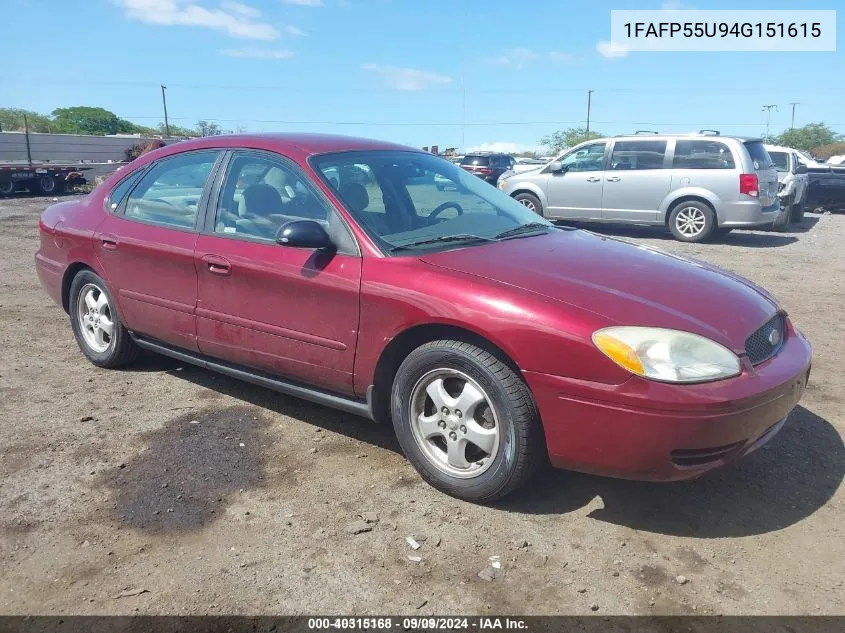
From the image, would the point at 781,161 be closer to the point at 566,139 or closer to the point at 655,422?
the point at 655,422

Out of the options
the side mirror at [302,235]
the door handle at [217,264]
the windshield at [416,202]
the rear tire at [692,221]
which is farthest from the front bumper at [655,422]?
the rear tire at [692,221]

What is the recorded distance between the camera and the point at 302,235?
3.45 meters

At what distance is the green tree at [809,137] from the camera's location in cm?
6856

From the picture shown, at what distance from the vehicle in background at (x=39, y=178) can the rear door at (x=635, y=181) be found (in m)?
18.4

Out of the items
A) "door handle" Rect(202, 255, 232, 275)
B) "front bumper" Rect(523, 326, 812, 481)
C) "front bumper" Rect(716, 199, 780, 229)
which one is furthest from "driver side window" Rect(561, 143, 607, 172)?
"front bumper" Rect(523, 326, 812, 481)

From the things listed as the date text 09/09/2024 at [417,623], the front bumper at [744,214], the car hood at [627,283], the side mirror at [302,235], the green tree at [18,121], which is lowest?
the date text 09/09/2024 at [417,623]

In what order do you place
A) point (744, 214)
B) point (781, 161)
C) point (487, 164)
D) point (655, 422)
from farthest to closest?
1. point (487, 164)
2. point (781, 161)
3. point (744, 214)
4. point (655, 422)

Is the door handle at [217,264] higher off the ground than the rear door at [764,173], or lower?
lower

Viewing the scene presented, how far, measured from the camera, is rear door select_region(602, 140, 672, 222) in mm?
12273

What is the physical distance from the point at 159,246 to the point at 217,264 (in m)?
0.55

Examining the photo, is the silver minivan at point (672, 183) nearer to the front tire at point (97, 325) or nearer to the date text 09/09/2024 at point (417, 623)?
the front tire at point (97, 325)

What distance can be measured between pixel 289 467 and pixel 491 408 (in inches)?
44.5

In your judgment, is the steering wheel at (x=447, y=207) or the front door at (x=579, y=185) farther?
the front door at (x=579, y=185)

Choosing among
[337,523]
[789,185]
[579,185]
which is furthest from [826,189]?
[337,523]
